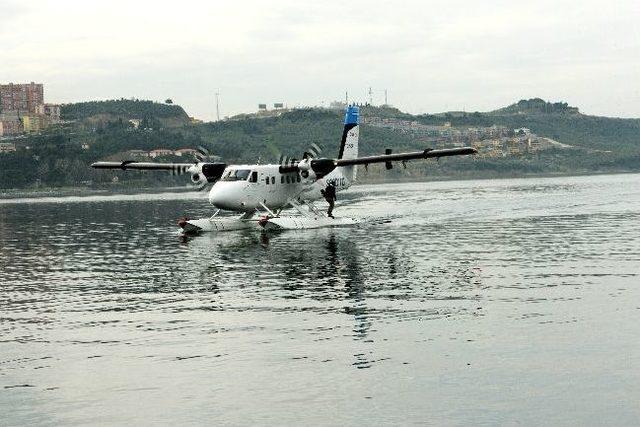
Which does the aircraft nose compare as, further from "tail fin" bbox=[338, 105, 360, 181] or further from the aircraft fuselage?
"tail fin" bbox=[338, 105, 360, 181]

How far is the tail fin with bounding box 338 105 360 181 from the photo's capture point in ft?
175

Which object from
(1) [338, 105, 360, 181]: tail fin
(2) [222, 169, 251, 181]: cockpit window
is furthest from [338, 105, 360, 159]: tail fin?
(2) [222, 169, 251, 181]: cockpit window

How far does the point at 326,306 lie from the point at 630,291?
7.33 m

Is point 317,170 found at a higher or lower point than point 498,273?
higher

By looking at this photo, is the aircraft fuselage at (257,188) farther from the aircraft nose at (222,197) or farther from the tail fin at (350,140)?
the tail fin at (350,140)

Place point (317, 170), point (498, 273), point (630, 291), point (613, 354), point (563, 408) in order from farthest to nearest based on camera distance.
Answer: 1. point (317, 170)
2. point (498, 273)
3. point (630, 291)
4. point (613, 354)
5. point (563, 408)

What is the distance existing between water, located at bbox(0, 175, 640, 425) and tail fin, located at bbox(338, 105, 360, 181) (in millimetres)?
18492

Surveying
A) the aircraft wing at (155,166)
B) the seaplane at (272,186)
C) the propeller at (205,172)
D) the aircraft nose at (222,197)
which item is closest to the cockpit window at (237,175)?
the seaplane at (272,186)

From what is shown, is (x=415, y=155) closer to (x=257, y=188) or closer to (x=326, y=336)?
(x=257, y=188)

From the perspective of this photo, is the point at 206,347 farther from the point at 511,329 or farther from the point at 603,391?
the point at 603,391

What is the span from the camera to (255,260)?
103 ft

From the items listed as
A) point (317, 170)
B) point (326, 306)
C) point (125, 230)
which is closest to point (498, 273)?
point (326, 306)

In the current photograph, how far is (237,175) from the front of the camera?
44.6 m

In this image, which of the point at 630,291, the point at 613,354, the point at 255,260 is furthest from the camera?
the point at 255,260
